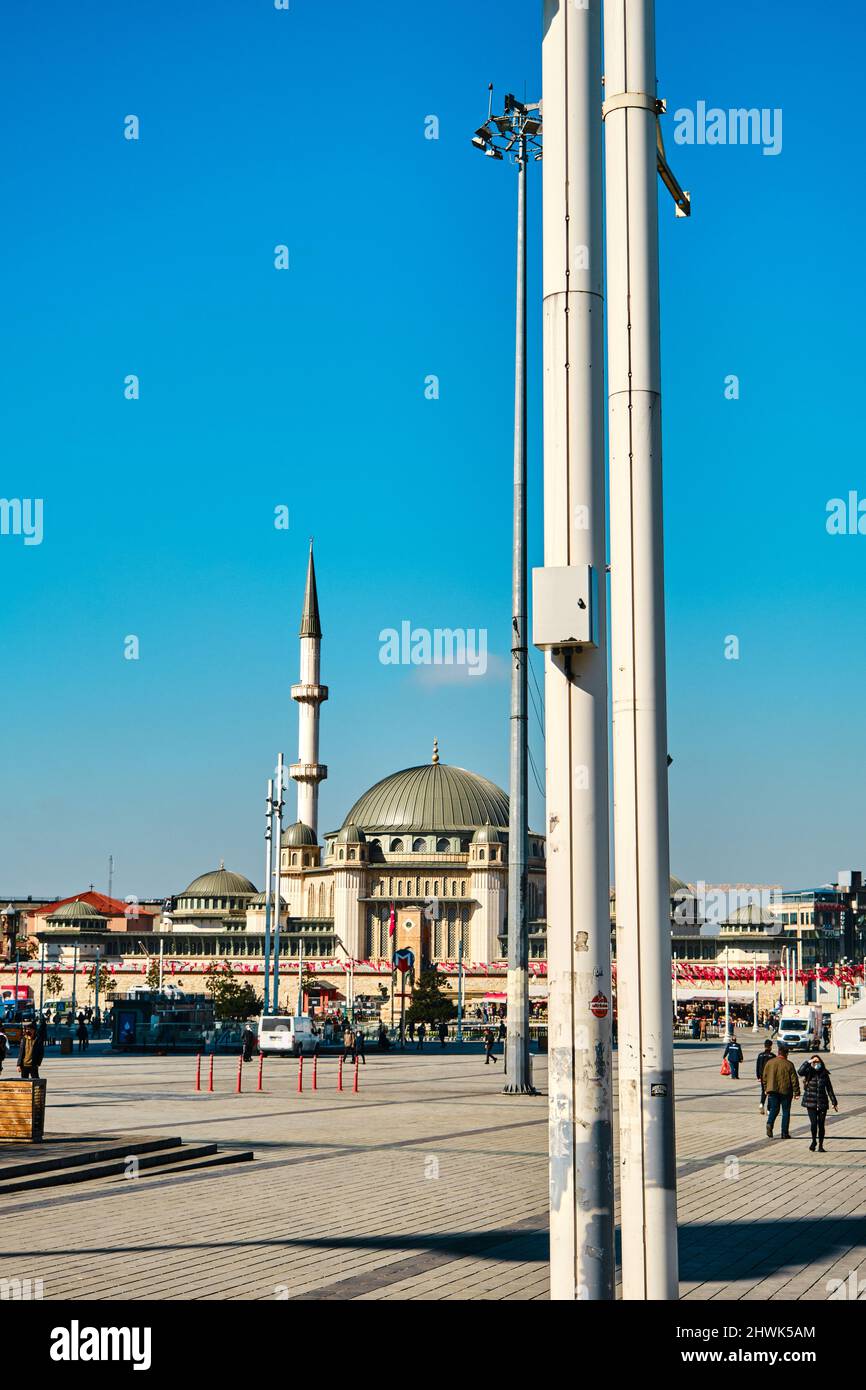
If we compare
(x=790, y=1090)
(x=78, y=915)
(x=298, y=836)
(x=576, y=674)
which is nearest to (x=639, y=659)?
(x=576, y=674)

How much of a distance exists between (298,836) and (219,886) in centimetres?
2317

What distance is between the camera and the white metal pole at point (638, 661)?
8141 mm

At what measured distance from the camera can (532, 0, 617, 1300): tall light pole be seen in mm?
7836

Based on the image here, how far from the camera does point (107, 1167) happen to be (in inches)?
720

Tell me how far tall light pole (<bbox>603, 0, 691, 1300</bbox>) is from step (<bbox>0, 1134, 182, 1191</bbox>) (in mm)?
10714

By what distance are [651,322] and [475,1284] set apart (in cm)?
760

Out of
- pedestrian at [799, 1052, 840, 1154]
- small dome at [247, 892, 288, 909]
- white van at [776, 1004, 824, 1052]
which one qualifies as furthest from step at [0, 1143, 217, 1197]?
small dome at [247, 892, 288, 909]

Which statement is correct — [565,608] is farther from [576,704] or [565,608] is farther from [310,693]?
[310,693]

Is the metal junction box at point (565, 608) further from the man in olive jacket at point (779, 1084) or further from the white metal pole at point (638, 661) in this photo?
the man in olive jacket at point (779, 1084)

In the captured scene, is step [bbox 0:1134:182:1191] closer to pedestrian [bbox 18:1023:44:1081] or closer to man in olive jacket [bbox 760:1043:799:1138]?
pedestrian [bbox 18:1023:44:1081]

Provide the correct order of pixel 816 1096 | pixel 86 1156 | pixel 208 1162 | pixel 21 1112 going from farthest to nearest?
pixel 816 1096 → pixel 21 1112 → pixel 208 1162 → pixel 86 1156

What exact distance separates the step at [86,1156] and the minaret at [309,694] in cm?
10073

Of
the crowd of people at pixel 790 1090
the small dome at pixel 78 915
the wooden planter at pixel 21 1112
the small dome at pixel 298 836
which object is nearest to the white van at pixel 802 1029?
the crowd of people at pixel 790 1090
